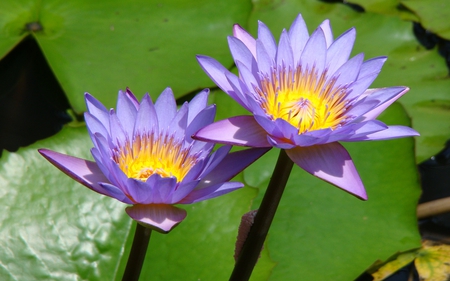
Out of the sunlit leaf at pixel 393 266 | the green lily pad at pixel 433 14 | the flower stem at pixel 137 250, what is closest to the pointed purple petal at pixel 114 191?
the flower stem at pixel 137 250

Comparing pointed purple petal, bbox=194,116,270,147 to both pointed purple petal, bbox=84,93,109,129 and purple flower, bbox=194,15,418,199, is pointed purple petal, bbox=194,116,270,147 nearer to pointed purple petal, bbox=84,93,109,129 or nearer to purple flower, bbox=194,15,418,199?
purple flower, bbox=194,15,418,199

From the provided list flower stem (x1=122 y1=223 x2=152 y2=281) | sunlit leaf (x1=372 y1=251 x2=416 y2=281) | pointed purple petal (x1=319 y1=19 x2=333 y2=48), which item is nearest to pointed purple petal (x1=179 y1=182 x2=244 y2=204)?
flower stem (x1=122 y1=223 x2=152 y2=281)

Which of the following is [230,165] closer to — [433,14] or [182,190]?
[182,190]

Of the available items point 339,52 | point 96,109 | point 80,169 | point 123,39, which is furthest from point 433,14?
point 80,169

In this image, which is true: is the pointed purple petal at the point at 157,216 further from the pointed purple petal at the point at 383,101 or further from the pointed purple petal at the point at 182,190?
the pointed purple petal at the point at 383,101

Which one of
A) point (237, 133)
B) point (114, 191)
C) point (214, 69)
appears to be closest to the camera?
point (114, 191)

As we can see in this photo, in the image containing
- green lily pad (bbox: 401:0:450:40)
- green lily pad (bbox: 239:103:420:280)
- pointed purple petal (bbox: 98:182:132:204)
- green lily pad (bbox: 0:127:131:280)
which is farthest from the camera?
green lily pad (bbox: 401:0:450:40)

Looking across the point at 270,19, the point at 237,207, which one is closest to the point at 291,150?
the point at 237,207
